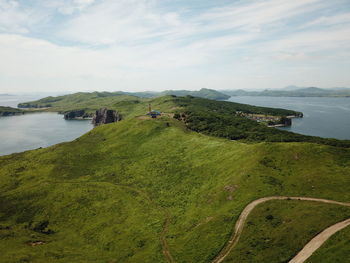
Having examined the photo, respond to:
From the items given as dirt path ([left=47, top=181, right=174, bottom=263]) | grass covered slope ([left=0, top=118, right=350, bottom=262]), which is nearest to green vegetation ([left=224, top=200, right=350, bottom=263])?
grass covered slope ([left=0, top=118, right=350, bottom=262])

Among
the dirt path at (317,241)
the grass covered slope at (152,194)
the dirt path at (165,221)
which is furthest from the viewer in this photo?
the grass covered slope at (152,194)

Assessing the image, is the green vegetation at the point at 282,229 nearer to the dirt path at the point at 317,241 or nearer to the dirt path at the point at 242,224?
the dirt path at the point at 317,241

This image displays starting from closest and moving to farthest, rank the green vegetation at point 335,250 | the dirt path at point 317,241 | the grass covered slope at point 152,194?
the green vegetation at point 335,250
the dirt path at point 317,241
the grass covered slope at point 152,194

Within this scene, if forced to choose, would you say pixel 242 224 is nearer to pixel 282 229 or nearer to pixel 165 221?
pixel 282 229

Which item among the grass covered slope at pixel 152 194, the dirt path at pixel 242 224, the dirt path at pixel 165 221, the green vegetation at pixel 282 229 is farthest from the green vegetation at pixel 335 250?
the dirt path at pixel 165 221

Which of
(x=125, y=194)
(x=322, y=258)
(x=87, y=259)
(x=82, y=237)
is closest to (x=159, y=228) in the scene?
(x=87, y=259)

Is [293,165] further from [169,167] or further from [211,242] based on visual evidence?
[169,167]

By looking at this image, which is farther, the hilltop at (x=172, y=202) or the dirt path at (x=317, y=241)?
the hilltop at (x=172, y=202)

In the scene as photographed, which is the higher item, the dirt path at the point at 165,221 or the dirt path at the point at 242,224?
the dirt path at the point at 242,224
